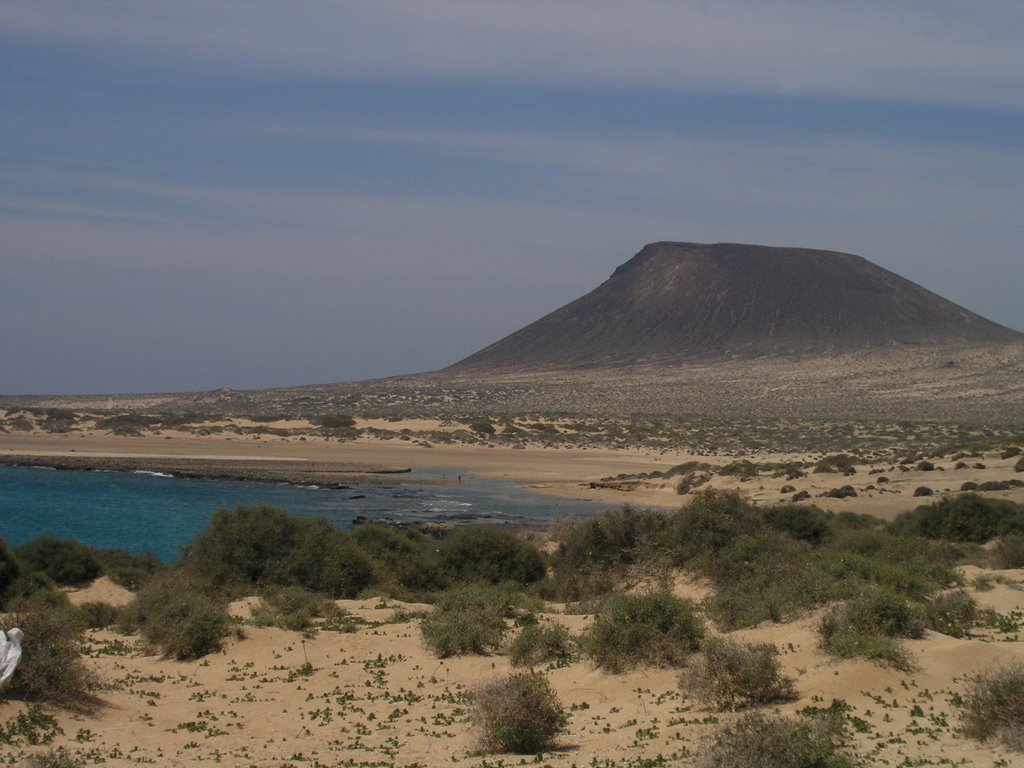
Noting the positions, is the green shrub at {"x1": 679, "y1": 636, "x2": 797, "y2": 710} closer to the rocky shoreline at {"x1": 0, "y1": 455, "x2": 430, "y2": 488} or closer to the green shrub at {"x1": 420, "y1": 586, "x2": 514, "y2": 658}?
the green shrub at {"x1": 420, "y1": 586, "x2": 514, "y2": 658}

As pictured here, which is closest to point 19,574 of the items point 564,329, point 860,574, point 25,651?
point 25,651

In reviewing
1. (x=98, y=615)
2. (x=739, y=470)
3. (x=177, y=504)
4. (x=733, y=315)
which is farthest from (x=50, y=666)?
(x=733, y=315)

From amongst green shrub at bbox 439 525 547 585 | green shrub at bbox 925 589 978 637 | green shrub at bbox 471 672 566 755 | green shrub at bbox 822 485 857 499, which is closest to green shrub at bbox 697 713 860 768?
green shrub at bbox 471 672 566 755

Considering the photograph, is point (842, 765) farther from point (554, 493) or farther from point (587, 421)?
point (587, 421)

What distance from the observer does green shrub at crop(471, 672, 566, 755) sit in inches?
401

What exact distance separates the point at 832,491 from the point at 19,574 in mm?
25856

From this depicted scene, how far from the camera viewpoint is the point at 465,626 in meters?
14.9

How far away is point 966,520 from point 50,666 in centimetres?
2123

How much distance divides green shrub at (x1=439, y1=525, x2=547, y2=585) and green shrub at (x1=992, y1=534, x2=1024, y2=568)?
946cm

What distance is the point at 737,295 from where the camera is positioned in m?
163

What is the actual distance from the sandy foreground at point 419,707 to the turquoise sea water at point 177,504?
15.0 meters

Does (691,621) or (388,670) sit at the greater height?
(691,621)

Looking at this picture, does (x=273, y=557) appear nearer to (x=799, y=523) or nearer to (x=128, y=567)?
(x=128, y=567)

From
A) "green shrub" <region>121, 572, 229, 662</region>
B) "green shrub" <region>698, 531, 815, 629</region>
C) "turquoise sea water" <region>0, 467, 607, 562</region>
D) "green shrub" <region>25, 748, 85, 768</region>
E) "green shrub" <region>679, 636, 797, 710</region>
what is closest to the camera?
"green shrub" <region>25, 748, 85, 768</region>
